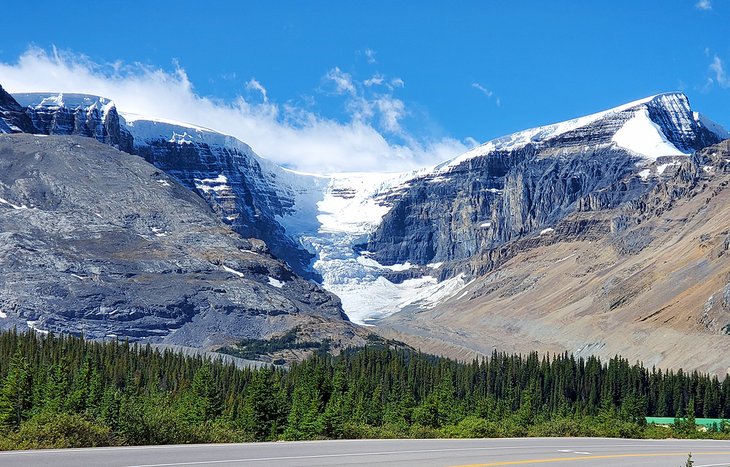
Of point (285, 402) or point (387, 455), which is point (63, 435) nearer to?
point (387, 455)

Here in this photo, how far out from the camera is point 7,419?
94562 millimetres

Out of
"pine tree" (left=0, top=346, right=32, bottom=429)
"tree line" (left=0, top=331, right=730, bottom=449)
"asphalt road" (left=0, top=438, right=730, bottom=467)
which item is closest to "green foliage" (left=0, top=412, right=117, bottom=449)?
"tree line" (left=0, top=331, right=730, bottom=449)

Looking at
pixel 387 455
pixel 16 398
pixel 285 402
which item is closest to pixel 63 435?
pixel 387 455

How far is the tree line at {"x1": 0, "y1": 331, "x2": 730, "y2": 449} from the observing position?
4106 cm

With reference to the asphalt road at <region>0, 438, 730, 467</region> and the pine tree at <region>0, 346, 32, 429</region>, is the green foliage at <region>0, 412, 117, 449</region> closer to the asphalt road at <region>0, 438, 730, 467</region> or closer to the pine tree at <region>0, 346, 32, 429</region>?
the asphalt road at <region>0, 438, 730, 467</region>

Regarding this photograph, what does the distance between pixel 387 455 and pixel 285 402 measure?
7361 centimetres

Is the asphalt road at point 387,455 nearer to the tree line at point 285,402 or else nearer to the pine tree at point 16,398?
the tree line at point 285,402

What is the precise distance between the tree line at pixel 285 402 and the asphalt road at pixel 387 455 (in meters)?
3.67

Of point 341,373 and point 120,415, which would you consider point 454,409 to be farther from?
point 120,415

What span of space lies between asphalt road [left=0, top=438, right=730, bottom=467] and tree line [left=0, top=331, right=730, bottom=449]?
3672mm

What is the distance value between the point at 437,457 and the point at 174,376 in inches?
5604

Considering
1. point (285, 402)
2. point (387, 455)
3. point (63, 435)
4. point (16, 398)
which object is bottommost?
point (387, 455)

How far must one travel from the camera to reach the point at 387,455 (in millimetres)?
36000

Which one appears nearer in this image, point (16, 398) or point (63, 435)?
point (63, 435)
